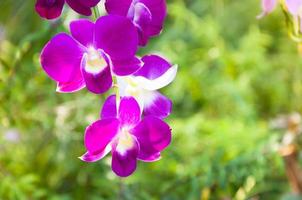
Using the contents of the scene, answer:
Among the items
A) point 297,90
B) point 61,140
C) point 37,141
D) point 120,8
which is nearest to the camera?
point 120,8

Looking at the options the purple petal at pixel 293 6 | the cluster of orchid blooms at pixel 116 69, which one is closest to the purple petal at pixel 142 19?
the cluster of orchid blooms at pixel 116 69

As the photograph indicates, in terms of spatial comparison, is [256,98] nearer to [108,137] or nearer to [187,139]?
[187,139]

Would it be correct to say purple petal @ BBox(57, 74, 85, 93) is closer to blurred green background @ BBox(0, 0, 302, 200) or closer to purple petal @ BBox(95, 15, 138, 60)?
purple petal @ BBox(95, 15, 138, 60)

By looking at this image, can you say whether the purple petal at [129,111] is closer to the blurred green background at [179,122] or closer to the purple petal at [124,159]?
the purple petal at [124,159]

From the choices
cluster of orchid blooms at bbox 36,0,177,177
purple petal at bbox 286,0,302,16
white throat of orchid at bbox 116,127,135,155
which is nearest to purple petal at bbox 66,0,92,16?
cluster of orchid blooms at bbox 36,0,177,177

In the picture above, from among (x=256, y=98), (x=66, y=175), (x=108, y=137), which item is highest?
(x=108, y=137)

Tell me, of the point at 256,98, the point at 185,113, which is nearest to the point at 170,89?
the point at 185,113

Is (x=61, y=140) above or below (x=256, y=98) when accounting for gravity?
above

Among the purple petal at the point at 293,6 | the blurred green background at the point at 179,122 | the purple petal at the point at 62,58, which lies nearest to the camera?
the purple petal at the point at 62,58
